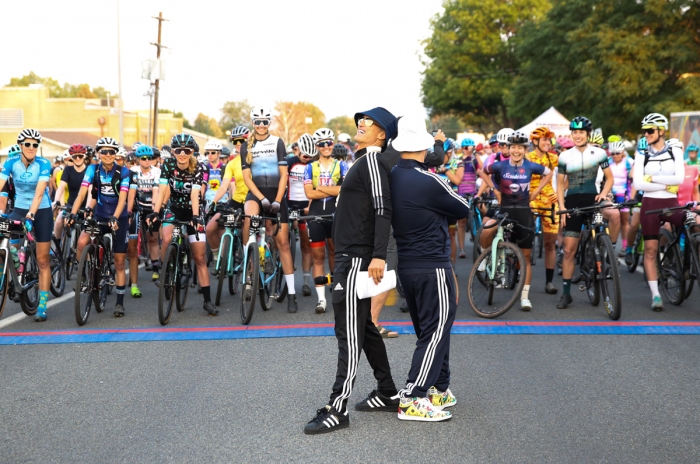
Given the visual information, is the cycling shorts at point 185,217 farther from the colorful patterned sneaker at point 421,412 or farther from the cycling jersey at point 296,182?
the colorful patterned sneaker at point 421,412

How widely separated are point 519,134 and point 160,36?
149 feet

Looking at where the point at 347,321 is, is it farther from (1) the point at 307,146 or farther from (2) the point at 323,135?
(2) the point at 323,135

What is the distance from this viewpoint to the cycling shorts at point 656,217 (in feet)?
32.1

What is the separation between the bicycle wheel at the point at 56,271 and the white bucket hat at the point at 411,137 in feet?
23.5

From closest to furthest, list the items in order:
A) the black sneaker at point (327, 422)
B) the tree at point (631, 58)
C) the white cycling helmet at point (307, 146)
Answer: the black sneaker at point (327, 422), the white cycling helmet at point (307, 146), the tree at point (631, 58)

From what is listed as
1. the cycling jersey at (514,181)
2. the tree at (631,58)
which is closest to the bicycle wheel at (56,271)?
the cycling jersey at (514,181)

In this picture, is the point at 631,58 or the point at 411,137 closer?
the point at 411,137

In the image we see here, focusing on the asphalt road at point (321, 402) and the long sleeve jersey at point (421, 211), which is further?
the long sleeve jersey at point (421, 211)

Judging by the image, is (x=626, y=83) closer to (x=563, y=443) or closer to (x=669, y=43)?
(x=669, y=43)

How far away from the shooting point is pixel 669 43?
1506 inches

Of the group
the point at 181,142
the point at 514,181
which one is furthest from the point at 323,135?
the point at 514,181

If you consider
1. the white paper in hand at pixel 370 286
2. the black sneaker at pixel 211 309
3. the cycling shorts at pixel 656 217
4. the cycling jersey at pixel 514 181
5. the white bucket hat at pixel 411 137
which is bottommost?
the black sneaker at pixel 211 309

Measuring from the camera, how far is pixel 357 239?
5.58m

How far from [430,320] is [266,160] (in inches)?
189
